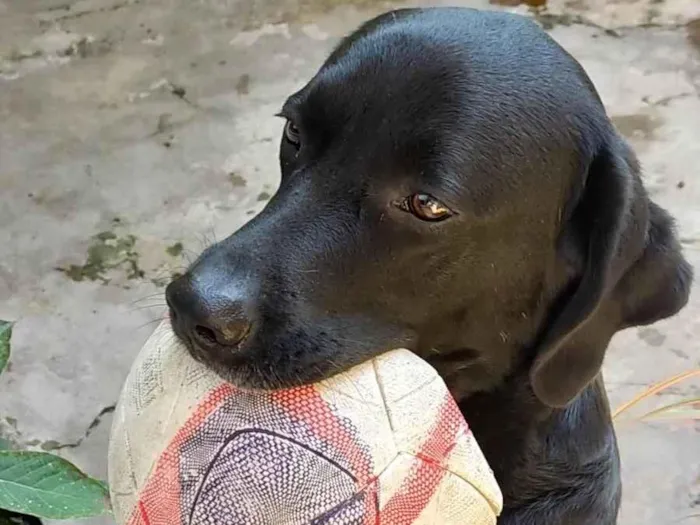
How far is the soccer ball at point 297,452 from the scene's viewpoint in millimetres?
1255

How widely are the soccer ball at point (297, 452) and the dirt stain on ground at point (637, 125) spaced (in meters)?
1.99

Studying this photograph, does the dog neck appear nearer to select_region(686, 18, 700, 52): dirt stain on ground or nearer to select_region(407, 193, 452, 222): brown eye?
select_region(407, 193, 452, 222): brown eye

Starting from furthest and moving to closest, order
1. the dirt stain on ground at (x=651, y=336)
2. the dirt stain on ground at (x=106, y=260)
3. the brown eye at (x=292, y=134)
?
the dirt stain on ground at (x=106, y=260)
the dirt stain on ground at (x=651, y=336)
the brown eye at (x=292, y=134)

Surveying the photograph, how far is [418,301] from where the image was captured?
1494 millimetres

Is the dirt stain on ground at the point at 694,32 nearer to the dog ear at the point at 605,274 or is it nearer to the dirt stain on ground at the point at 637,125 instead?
the dirt stain on ground at the point at 637,125

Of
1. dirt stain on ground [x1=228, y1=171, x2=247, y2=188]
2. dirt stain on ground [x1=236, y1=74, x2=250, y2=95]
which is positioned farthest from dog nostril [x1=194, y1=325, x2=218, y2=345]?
dirt stain on ground [x1=236, y1=74, x2=250, y2=95]

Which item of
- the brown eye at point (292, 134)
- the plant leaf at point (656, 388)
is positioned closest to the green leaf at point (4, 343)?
the brown eye at point (292, 134)

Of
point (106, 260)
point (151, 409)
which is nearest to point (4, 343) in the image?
point (151, 409)

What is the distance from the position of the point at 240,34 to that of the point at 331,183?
2.17 m

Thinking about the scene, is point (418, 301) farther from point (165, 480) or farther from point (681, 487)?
point (681, 487)

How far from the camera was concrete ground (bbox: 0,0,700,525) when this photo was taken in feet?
8.48

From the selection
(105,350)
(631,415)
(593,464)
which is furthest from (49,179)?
(593,464)

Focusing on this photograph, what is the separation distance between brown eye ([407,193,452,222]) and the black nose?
0.25 meters

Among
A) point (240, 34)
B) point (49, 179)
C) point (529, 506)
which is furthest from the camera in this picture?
point (240, 34)
